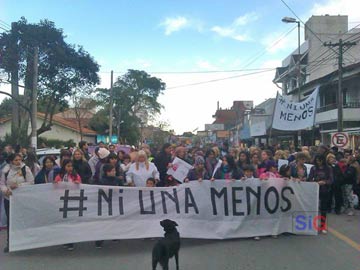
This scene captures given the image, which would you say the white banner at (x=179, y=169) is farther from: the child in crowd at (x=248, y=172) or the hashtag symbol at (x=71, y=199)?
the hashtag symbol at (x=71, y=199)

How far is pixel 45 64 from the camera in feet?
98.0

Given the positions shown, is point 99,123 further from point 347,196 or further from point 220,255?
point 220,255

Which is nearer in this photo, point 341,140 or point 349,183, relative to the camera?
point 349,183

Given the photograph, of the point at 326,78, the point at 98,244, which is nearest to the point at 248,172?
the point at 98,244

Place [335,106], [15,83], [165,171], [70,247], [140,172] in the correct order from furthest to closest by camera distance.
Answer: [335,106] < [15,83] < [165,171] < [140,172] < [70,247]

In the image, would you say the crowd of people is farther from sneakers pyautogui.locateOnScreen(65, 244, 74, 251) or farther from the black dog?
the black dog

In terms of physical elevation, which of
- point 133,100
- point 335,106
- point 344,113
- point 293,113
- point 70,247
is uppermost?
point 133,100

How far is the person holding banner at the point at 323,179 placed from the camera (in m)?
8.91

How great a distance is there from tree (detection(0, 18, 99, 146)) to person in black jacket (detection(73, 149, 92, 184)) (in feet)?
58.5

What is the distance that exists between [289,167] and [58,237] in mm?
4562

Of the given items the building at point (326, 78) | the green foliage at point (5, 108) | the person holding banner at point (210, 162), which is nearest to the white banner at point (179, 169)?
the person holding banner at point (210, 162)

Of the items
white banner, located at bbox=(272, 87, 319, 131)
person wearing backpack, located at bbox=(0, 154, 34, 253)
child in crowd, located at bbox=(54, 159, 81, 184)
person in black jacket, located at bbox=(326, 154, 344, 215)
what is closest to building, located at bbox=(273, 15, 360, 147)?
white banner, located at bbox=(272, 87, 319, 131)

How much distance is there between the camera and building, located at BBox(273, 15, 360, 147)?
98.1 feet

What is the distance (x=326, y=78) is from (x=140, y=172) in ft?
89.6
